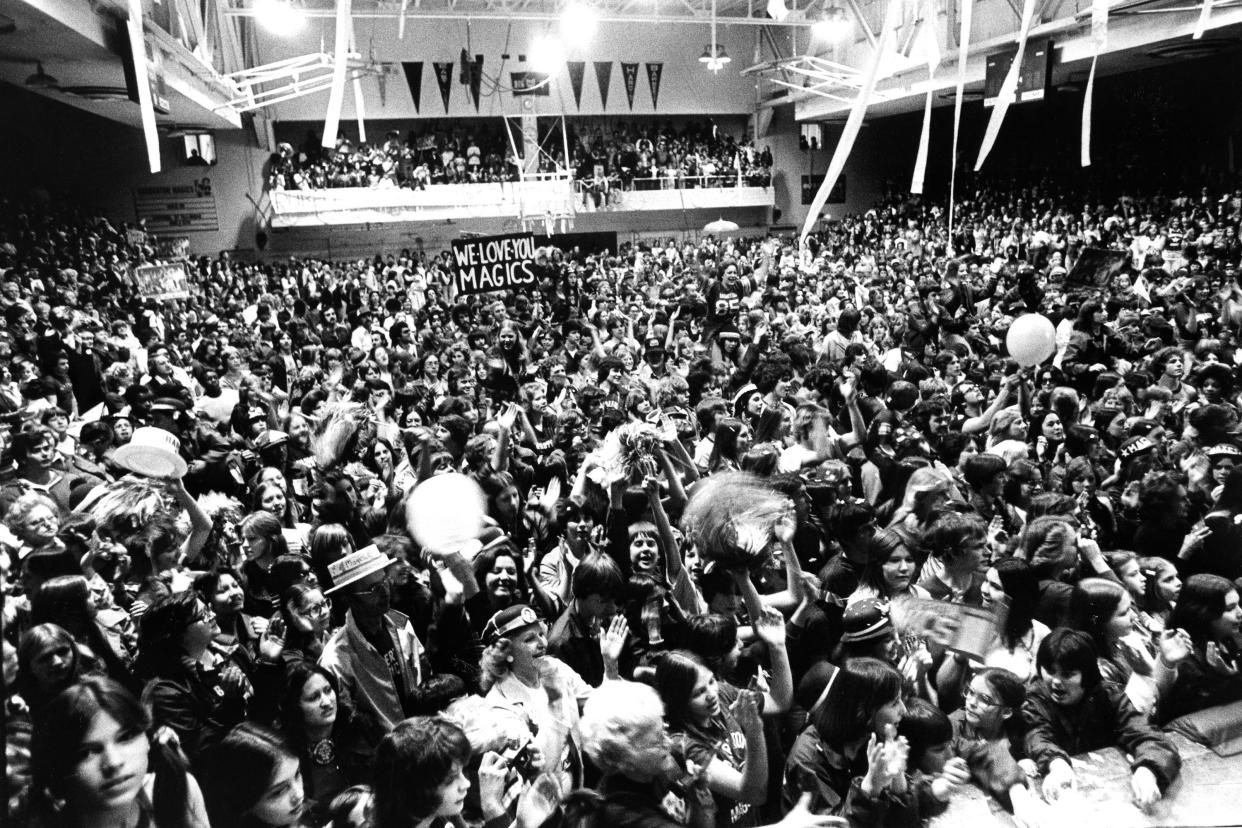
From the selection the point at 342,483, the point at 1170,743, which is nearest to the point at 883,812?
the point at 1170,743

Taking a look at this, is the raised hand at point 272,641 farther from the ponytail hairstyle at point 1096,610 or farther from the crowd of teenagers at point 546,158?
the crowd of teenagers at point 546,158

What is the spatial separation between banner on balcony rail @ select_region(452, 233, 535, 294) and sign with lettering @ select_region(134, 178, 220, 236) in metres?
9.73

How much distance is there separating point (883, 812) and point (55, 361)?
5.61 meters

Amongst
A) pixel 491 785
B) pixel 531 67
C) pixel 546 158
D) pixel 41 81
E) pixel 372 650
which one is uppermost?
pixel 531 67

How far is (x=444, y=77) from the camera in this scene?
64.6 feet

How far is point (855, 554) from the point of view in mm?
3092

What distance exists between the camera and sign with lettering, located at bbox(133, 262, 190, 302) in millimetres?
6742

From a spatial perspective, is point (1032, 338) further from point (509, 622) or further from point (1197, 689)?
point (509, 622)

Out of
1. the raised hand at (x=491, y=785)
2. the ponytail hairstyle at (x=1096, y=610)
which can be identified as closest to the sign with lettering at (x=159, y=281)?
the raised hand at (x=491, y=785)

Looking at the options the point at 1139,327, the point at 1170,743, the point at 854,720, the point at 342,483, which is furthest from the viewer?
the point at 1139,327

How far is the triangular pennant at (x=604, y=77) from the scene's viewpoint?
20.3 m

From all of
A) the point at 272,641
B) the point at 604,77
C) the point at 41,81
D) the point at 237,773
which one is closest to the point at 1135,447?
the point at 272,641

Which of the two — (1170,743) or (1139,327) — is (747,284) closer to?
(1139,327)

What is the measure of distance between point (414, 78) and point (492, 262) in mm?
15061
